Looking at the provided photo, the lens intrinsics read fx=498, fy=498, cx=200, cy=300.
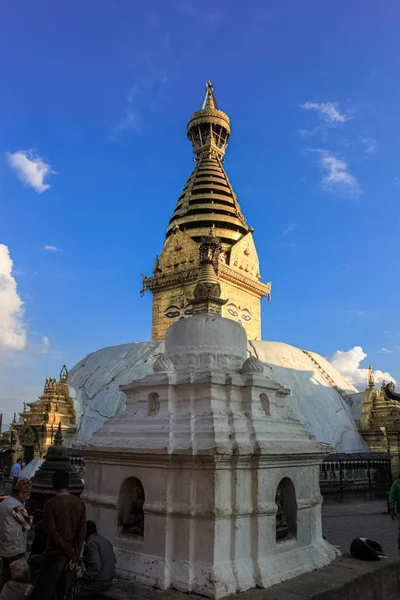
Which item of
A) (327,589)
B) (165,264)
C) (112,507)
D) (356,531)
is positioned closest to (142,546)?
(112,507)

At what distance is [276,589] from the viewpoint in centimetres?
576

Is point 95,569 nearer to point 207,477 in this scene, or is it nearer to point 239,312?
point 207,477

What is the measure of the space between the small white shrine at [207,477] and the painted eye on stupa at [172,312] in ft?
72.1

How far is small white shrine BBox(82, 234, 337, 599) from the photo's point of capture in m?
5.88

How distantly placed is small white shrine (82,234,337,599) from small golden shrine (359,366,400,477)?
1619cm

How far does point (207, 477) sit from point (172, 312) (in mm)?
24045

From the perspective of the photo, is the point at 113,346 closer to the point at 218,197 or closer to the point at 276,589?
the point at 218,197

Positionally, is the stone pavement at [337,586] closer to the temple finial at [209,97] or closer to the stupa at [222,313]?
the stupa at [222,313]

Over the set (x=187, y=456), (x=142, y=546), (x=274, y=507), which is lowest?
(x=142, y=546)

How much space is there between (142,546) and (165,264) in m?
25.8

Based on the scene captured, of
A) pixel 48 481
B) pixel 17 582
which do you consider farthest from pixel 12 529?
pixel 48 481

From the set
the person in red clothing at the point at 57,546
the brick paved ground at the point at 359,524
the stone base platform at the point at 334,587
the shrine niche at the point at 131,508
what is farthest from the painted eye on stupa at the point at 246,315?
the person in red clothing at the point at 57,546

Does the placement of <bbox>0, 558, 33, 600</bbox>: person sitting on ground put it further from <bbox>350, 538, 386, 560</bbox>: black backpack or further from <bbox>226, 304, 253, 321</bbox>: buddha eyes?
<bbox>226, 304, 253, 321</bbox>: buddha eyes

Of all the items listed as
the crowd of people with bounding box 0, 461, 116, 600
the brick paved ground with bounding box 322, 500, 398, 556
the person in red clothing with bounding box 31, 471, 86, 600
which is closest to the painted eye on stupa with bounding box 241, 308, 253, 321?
the brick paved ground with bounding box 322, 500, 398, 556
